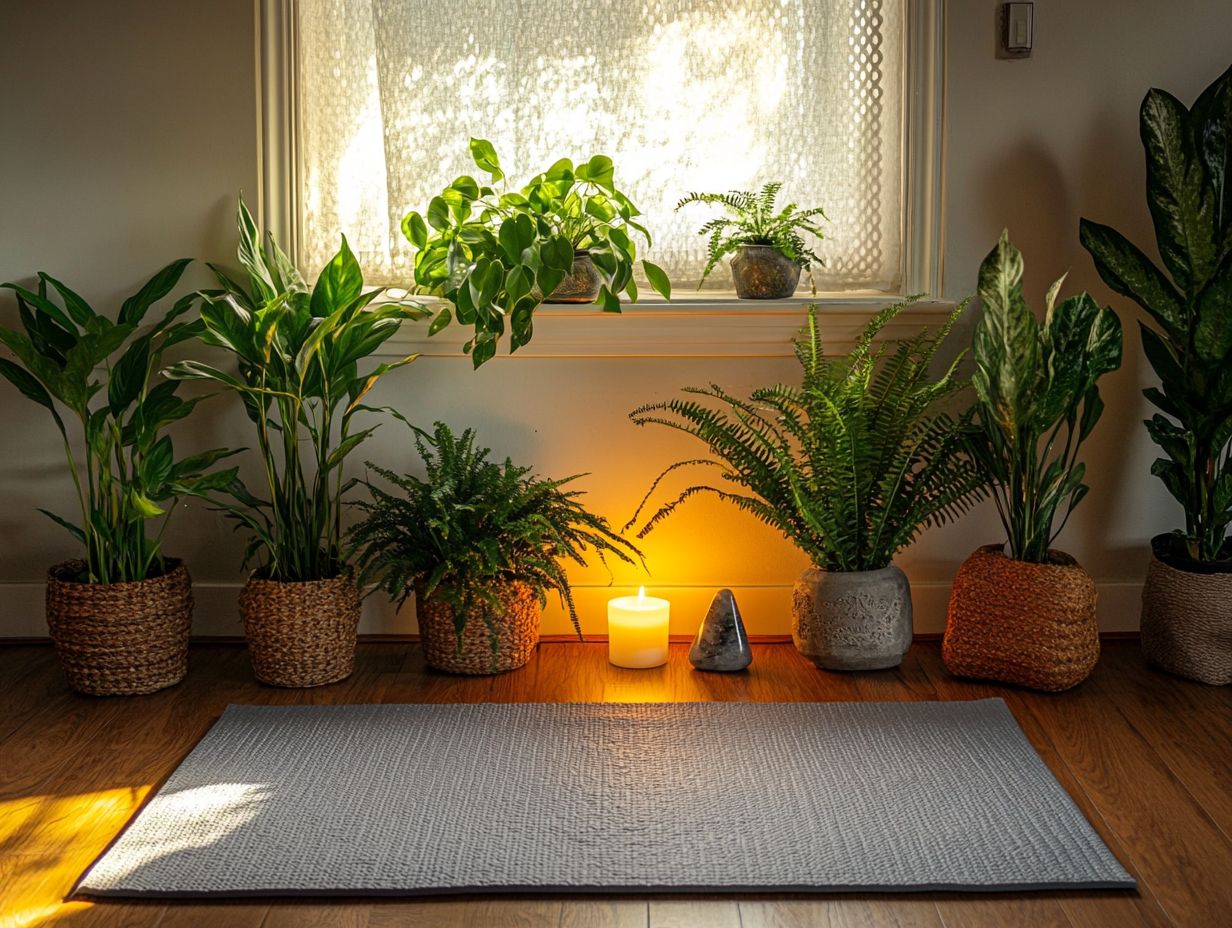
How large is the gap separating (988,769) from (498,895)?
0.93m

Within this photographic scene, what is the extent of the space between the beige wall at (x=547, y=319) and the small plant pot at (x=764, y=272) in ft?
0.57

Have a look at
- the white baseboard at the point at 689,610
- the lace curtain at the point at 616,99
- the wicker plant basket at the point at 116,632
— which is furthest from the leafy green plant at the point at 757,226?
the wicker plant basket at the point at 116,632

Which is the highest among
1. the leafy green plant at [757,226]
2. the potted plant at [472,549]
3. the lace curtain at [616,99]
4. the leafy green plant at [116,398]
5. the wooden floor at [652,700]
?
the lace curtain at [616,99]

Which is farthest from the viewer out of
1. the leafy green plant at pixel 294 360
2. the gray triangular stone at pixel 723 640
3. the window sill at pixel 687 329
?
the window sill at pixel 687 329

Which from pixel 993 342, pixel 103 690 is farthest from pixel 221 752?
pixel 993 342

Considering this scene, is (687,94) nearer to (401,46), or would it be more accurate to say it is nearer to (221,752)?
(401,46)

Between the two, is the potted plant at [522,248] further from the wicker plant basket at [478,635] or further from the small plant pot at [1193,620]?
the small plant pot at [1193,620]

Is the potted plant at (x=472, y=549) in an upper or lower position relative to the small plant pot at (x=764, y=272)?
lower

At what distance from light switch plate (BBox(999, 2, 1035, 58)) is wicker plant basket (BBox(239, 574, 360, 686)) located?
1.91 m

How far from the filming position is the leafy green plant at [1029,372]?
2.48m

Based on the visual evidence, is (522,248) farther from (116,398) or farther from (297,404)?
(116,398)

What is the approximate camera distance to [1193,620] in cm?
264

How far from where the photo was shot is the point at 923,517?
8.81 ft

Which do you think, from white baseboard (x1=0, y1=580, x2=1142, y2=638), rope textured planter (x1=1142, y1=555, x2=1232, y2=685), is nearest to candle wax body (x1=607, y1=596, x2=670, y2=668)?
white baseboard (x1=0, y1=580, x2=1142, y2=638)
